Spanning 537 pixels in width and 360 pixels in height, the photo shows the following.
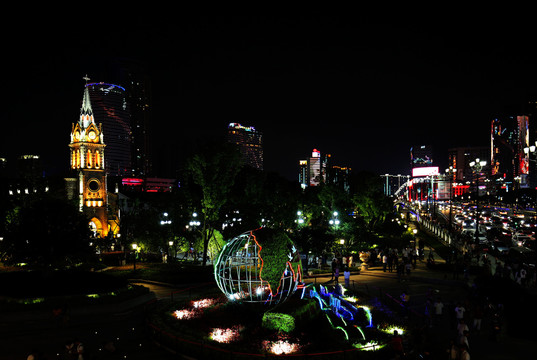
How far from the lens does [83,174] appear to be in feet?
191

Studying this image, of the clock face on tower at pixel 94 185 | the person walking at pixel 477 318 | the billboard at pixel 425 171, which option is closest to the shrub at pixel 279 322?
the person walking at pixel 477 318

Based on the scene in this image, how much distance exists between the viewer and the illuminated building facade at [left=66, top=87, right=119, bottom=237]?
191ft

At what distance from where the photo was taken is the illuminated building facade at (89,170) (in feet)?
191

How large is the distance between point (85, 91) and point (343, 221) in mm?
44068

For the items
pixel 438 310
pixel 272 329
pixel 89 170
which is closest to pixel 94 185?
pixel 89 170

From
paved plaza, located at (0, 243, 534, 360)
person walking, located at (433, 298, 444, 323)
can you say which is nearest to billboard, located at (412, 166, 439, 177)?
paved plaza, located at (0, 243, 534, 360)

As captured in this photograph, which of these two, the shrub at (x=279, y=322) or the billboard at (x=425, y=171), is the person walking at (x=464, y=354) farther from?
the billboard at (x=425, y=171)

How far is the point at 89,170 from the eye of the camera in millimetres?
58594

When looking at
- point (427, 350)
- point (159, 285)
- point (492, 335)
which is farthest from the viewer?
point (159, 285)

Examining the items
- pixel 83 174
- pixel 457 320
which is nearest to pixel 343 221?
pixel 457 320

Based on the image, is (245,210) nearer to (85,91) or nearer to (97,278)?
(97,278)

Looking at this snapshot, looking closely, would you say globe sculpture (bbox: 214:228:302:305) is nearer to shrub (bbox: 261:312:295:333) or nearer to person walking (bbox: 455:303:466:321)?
shrub (bbox: 261:312:295:333)

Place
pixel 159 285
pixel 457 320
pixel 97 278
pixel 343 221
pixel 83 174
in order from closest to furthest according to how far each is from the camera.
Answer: pixel 457 320
pixel 97 278
pixel 159 285
pixel 343 221
pixel 83 174

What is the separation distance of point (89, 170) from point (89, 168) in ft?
1.05
